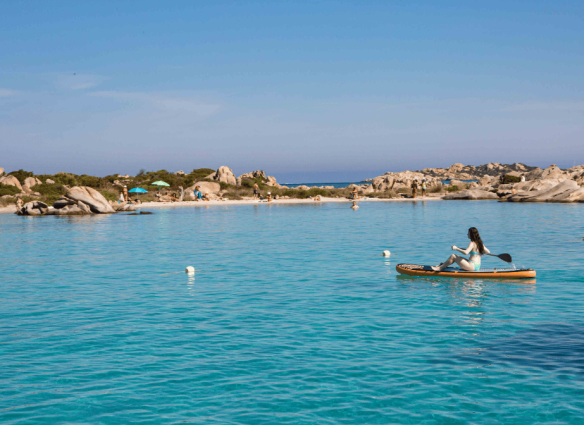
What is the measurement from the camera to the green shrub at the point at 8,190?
70.1 m

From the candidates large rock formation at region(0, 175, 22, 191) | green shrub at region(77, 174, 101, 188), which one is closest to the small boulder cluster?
large rock formation at region(0, 175, 22, 191)

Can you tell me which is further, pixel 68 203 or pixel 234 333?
pixel 68 203

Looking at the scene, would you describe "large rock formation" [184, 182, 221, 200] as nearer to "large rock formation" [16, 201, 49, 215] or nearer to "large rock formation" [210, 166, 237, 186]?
"large rock formation" [210, 166, 237, 186]

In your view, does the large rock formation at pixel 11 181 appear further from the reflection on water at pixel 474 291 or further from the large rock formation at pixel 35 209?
the reflection on water at pixel 474 291

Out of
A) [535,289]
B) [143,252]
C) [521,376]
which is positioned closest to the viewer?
[521,376]

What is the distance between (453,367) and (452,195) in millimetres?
69025

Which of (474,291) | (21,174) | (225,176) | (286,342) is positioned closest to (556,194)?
(474,291)

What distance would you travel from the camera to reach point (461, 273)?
17.0m

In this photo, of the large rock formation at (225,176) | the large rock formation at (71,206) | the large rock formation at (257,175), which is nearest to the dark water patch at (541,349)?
the large rock formation at (71,206)

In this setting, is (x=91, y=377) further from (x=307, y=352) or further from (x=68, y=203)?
(x=68, y=203)

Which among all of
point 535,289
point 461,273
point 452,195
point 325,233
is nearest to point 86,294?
point 461,273

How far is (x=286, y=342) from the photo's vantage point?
420 inches

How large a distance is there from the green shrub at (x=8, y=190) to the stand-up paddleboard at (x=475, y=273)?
66.1 m

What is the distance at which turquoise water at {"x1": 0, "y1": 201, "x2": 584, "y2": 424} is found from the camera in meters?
7.74
